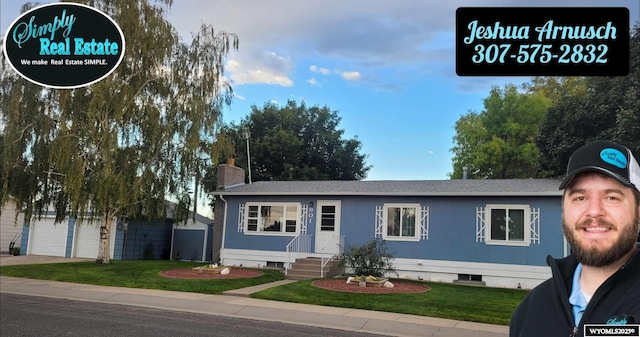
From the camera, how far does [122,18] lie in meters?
17.9

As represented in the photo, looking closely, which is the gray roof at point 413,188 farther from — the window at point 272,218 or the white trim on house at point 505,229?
the window at point 272,218

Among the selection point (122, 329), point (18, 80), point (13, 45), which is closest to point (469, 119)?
point (18, 80)

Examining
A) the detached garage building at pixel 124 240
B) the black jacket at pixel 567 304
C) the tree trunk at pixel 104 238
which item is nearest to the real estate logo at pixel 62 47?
the black jacket at pixel 567 304

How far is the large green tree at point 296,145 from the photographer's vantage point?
34250mm

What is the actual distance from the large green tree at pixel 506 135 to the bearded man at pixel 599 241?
34.8 meters

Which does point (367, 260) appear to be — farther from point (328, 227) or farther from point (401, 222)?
point (328, 227)

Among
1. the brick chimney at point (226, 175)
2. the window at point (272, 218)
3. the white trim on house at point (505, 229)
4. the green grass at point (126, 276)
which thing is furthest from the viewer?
the brick chimney at point (226, 175)

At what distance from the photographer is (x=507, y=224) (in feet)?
54.9

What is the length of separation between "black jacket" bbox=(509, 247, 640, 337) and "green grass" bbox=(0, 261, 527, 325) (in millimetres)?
9313

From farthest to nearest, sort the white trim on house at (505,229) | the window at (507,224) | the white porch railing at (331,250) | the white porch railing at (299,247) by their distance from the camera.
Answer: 1. the white porch railing at (299,247)
2. the white porch railing at (331,250)
3. the window at (507,224)
4. the white trim on house at (505,229)

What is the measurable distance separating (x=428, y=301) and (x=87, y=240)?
1877 centimetres

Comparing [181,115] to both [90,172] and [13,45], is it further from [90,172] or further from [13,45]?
[13,45]

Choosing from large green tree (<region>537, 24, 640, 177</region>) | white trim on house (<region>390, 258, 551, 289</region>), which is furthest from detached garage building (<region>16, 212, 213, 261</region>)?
large green tree (<region>537, 24, 640, 177</region>)

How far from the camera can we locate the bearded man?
1.43m
